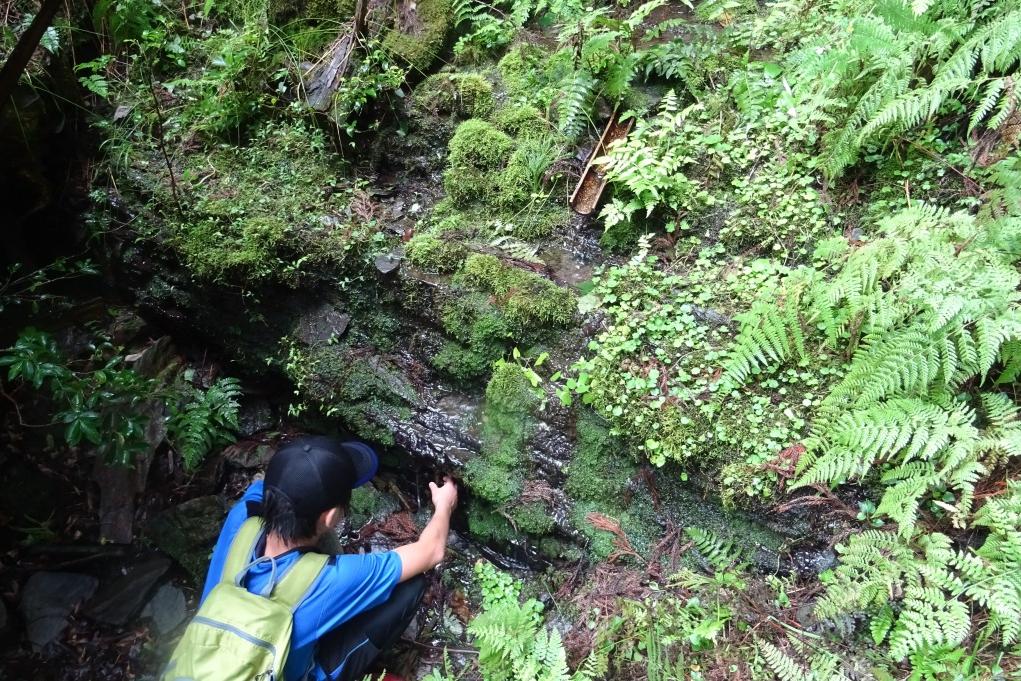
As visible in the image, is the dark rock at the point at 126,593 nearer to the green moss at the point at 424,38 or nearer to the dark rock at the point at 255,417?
the dark rock at the point at 255,417

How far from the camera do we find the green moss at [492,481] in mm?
4738

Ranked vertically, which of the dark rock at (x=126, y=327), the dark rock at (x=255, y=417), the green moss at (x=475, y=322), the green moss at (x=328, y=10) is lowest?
the dark rock at (x=255, y=417)

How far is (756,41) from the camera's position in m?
5.23

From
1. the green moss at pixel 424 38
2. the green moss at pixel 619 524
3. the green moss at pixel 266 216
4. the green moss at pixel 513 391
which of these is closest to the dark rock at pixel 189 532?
the green moss at pixel 266 216

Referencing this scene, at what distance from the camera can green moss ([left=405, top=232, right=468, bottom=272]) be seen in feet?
16.8

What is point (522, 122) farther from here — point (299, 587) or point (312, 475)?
point (299, 587)

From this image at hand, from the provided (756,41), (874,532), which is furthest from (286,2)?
(874,532)

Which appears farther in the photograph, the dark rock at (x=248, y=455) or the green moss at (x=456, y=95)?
the dark rock at (x=248, y=455)

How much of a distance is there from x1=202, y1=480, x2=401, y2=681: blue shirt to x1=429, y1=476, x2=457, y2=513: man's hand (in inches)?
27.9

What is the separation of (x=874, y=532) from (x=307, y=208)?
5081 millimetres

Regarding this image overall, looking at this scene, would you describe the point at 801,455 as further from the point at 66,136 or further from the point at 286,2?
the point at 66,136

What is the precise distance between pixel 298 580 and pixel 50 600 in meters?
3.33

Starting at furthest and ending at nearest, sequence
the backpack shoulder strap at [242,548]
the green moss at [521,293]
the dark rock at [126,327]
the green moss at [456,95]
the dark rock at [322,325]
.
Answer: the dark rock at [126,327] < the green moss at [456,95] < the dark rock at [322,325] < the green moss at [521,293] < the backpack shoulder strap at [242,548]

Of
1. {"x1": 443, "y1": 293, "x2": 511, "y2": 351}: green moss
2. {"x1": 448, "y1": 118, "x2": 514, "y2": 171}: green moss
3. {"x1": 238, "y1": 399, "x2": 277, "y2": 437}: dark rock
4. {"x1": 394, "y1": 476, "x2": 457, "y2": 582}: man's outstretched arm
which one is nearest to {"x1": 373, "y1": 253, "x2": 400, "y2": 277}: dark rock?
{"x1": 443, "y1": 293, "x2": 511, "y2": 351}: green moss
